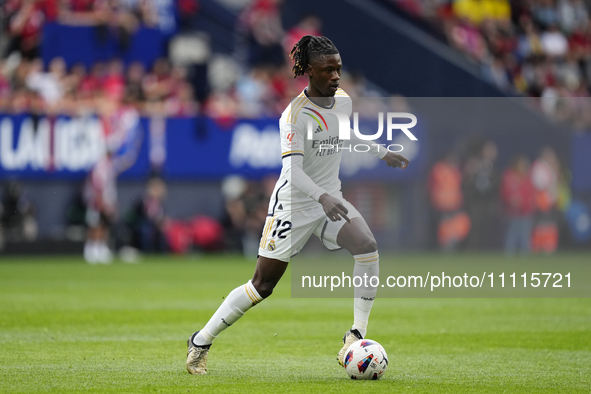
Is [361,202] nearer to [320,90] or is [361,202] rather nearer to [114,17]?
[114,17]

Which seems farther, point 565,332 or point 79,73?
point 79,73

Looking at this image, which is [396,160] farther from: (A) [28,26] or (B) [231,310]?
(A) [28,26]

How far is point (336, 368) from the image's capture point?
698 centimetres

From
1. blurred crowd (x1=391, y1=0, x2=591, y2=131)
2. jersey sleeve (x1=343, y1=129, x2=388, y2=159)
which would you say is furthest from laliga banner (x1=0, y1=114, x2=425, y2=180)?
jersey sleeve (x1=343, y1=129, x2=388, y2=159)

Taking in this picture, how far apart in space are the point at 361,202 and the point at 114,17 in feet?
22.8

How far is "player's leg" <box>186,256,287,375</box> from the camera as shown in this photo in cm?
651

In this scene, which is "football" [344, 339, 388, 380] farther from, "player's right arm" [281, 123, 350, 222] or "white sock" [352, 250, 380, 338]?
"player's right arm" [281, 123, 350, 222]

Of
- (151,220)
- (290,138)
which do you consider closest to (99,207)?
(151,220)

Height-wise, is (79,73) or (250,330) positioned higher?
(79,73)

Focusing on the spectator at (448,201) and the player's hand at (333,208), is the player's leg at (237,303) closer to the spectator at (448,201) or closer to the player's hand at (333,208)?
the player's hand at (333,208)

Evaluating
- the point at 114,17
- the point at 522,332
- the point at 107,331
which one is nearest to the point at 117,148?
the point at 114,17

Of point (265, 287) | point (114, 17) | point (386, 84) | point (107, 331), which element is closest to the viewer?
point (265, 287)

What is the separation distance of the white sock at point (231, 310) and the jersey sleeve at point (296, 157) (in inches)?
31.8

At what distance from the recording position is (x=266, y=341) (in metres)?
8.61
